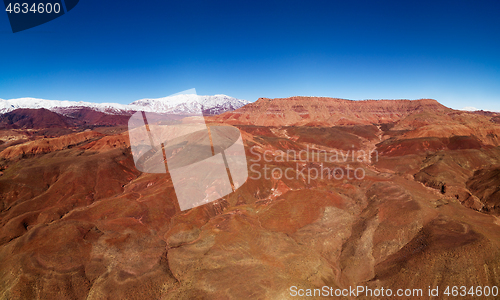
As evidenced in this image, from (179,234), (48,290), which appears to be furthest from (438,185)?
(48,290)

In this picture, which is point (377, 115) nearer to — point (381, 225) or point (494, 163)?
point (494, 163)

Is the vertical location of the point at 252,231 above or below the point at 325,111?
below

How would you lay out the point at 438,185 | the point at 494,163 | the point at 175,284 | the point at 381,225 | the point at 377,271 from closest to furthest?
the point at 175,284, the point at 377,271, the point at 381,225, the point at 438,185, the point at 494,163

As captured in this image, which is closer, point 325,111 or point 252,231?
point 252,231

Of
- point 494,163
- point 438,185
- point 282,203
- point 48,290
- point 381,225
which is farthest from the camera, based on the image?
point 494,163

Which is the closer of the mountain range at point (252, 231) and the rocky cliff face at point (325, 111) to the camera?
the mountain range at point (252, 231)

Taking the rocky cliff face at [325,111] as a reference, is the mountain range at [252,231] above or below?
below

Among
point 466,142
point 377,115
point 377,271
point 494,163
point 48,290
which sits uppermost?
point 377,115

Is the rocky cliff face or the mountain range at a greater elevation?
the rocky cliff face

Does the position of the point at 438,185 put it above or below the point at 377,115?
below

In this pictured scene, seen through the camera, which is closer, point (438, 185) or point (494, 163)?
point (438, 185)

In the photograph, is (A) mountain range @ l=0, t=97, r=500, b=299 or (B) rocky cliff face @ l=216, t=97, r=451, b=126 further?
(B) rocky cliff face @ l=216, t=97, r=451, b=126
